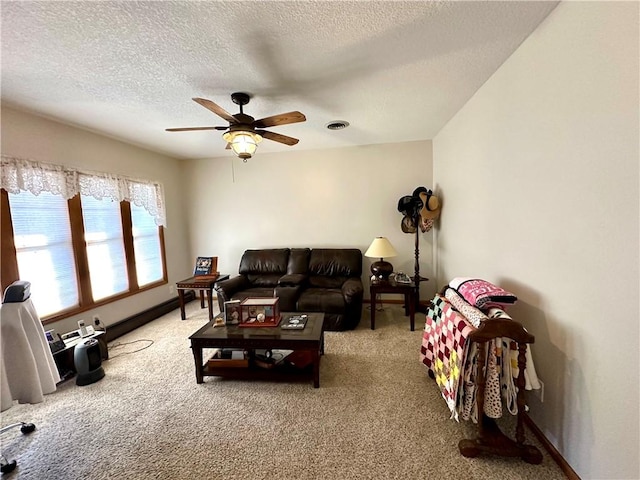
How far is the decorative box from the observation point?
7.98 ft

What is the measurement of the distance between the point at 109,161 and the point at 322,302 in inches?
126

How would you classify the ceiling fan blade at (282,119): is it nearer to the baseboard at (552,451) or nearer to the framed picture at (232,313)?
the framed picture at (232,313)

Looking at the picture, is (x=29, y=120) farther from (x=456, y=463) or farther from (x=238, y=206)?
(x=456, y=463)

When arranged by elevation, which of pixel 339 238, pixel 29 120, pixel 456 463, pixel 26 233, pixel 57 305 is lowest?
pixel 456 463

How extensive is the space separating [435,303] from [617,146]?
1.41 meters

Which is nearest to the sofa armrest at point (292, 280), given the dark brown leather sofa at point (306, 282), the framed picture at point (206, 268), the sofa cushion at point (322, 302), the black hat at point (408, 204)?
the dark brown leather sofa at point (306, 282)

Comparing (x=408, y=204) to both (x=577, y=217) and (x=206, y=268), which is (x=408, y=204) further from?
(x=206, y=268)

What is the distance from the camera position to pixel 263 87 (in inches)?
83.7

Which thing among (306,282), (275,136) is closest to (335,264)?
(306,282)

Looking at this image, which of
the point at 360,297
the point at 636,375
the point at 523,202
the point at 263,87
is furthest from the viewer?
the point at 360,297

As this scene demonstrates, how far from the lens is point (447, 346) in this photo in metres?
1.76

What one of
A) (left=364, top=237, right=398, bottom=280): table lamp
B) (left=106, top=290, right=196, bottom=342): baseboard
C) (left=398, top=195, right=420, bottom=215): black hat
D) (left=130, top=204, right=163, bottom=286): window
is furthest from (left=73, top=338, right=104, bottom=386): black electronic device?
(left=398, top=195, right=420, bottom=215): black hat

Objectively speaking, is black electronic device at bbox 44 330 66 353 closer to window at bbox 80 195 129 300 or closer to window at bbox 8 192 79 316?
window at bbox 8 192 79 316

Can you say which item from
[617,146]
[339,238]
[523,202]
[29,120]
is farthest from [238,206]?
[617,146]
